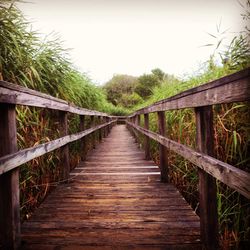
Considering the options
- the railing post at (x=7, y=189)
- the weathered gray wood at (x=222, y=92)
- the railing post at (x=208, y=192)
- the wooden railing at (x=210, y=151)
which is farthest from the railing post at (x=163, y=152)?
the railing post at (x=7, y=189)

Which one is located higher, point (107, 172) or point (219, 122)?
point (219, 122)

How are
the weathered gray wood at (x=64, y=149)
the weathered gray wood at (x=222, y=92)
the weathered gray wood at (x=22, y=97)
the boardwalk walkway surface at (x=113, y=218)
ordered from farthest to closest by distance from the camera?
1. the weathered gray wood at (x=64, y=149)
2. the boardwalk walkway surface at (x=113, y=218)
3. the weathered gray wood at (x=22, y=97)
4. the weathered gray wood at (x=222, y=92)

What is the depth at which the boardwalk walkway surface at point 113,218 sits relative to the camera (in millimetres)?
1718

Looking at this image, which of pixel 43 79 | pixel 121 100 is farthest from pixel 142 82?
pixel 43 79

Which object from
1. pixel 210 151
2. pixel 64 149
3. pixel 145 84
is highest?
pixel 145 84

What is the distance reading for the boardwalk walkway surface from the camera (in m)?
1.72

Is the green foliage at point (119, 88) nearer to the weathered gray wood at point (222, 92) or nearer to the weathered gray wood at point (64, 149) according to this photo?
the weathered gray wood at point (64, 149)

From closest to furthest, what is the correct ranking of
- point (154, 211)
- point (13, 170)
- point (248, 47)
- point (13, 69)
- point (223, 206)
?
1. point (13, 170)
2. point (223, 206)
3. point (154, 211)
4. point (248, 47)
5. point (13, 69)

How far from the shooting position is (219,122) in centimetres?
235

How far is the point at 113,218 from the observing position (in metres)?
2.11

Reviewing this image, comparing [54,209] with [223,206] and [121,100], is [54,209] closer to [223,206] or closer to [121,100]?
[223,206]

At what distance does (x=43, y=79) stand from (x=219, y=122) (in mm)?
2603

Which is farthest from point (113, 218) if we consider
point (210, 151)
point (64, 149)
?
point (64, 149)

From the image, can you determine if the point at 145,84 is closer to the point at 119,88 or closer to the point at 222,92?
the point at 119,88
